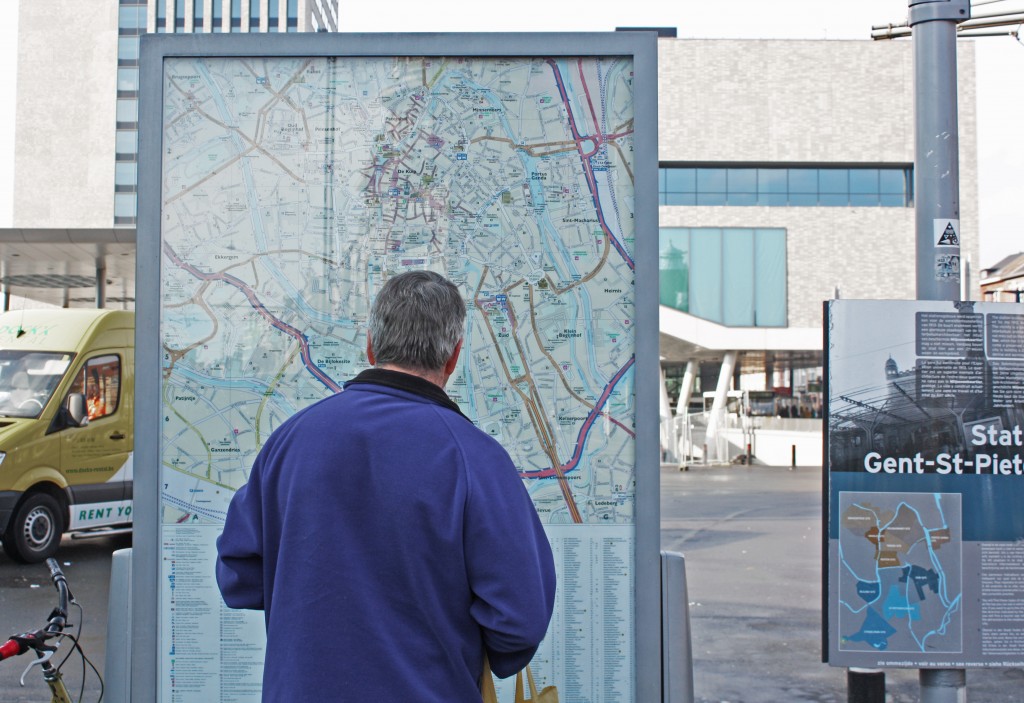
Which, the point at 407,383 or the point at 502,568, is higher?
the point at 407,383

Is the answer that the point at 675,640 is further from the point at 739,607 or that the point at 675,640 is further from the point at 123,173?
the point at 123,173

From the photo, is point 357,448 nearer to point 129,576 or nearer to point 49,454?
point 129,576

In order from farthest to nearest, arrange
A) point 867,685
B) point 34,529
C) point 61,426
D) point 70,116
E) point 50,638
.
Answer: point 70,116 < point 61,426 < point 34,529 < point 867,685 < point 50,638

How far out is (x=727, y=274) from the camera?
4134 centimetres

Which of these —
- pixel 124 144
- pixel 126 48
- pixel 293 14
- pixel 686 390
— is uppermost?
pixel 293 14

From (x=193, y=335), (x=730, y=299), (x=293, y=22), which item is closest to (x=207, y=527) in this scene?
(x=193, y=335)

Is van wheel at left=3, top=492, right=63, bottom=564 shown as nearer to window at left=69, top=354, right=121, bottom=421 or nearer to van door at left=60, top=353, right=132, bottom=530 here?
van door at left=60, top=353, right=132, bottom=530

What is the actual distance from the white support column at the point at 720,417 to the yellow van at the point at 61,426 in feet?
73.4

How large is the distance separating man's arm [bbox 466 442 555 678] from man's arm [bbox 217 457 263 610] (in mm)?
531

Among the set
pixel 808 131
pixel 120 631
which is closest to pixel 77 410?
pixel 120 631

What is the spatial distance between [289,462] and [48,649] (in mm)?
1943

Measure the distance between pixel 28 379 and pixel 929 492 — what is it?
10.6m

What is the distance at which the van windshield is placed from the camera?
38.0 feet

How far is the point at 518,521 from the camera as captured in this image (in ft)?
7.03
